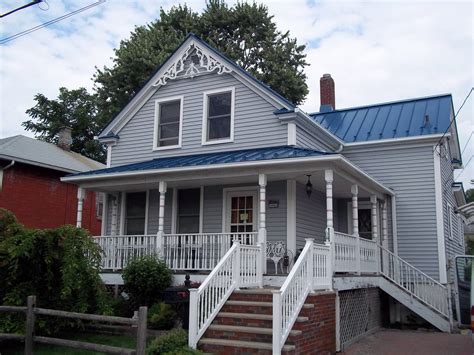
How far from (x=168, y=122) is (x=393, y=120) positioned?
7645 mm

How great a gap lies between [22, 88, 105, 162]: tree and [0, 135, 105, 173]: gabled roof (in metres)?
13.5

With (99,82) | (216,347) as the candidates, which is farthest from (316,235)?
(99,82)

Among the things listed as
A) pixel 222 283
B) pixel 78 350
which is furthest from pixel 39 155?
pixel 222 283

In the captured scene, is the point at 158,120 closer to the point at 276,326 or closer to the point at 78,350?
the point at 78,350

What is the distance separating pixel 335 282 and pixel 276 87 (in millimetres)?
20016

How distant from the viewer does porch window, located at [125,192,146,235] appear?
49.8 ft

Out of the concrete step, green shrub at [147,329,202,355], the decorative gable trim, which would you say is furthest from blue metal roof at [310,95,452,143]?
green shrub at [147,329,202,355]

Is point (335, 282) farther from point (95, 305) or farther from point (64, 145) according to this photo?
point (64, 145)

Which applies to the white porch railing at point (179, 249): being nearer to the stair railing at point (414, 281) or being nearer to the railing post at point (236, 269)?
the railing post at point (236, 269)

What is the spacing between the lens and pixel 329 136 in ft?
50.8

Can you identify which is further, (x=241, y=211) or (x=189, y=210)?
(x=189, y=210)

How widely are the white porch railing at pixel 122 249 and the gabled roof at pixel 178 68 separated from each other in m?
4.52

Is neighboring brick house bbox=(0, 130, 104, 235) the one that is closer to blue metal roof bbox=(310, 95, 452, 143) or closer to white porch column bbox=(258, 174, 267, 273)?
blue metal roof bbox=(310, 95, 452, 143)

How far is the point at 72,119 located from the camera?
37.7 meters
